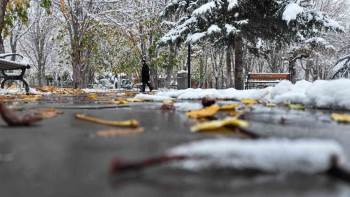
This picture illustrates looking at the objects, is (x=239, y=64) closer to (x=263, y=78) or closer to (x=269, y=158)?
(x=263, y=78)

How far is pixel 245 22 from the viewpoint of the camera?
1404cm

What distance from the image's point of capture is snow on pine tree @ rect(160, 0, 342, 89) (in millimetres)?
13844

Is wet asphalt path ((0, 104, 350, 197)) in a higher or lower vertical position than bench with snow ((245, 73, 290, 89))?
lower

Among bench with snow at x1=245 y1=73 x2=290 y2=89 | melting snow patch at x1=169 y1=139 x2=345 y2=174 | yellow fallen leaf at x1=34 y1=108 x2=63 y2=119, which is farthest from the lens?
bench with snow at x1=245 y1=73 x2=290 y2=89

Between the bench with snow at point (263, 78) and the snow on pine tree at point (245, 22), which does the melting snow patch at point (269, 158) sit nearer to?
the snow on pine tree at point (245, 22)

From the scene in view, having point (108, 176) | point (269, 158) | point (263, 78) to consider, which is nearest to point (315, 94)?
point (269, 158)

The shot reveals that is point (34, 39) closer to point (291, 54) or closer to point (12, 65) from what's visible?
point (291, 54)

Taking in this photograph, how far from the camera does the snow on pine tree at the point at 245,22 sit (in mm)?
13844

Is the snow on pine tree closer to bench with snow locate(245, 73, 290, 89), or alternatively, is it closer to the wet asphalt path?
bench with snow locate(245, 73, 290, 89)

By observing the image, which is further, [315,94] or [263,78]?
[263,78]

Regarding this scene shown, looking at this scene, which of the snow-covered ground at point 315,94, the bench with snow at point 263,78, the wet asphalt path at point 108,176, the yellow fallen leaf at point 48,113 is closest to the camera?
the wet asphalt path at point 108,176

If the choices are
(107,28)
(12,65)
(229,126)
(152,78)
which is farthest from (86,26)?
(229,126)

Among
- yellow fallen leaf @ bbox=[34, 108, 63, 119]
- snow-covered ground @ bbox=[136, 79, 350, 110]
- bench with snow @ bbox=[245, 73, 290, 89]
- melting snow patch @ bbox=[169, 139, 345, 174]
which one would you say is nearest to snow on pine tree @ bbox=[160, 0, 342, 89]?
bench with snow @ bbox=[245, 73, 290, 89]

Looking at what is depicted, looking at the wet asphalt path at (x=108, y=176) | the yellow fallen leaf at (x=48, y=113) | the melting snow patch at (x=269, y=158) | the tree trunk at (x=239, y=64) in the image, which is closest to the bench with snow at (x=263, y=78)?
the tree trunk at (x=239, y=64)
